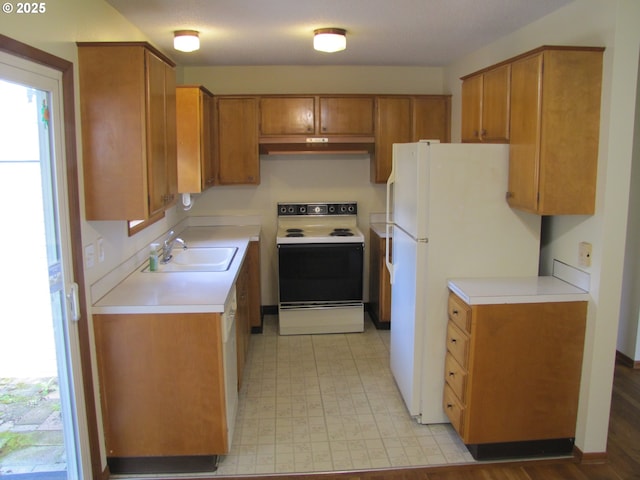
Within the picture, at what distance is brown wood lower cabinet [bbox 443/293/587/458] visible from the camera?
108 inches

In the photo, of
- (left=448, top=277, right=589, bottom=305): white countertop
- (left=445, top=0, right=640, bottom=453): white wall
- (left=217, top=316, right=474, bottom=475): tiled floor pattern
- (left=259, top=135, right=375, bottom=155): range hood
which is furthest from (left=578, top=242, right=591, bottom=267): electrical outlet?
(left=259, top=135, right=375, bottom=155): range hood

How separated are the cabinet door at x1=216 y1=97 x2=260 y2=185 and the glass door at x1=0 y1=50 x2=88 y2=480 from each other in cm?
248

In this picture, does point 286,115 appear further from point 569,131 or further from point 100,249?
point 569,131

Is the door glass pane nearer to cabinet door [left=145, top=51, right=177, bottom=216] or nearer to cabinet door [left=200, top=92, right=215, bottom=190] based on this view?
cabinet door [left=145, top=51, right=177, bottom=216]

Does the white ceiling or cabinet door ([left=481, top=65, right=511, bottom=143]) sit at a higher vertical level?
the white ceiling

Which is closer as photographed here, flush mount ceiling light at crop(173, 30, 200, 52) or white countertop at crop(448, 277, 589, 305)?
white countertop at crop(448, 277, 589, 305)

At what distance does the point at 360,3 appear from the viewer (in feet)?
9.32

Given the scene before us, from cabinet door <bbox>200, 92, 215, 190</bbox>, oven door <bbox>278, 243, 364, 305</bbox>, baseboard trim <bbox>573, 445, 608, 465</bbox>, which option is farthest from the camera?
oven door <bbox>278, 243, 364, 305</bbox>

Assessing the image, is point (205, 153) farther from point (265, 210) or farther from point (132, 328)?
point (132, 328)

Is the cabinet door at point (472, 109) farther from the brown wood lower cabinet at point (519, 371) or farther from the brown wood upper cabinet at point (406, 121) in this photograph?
the brown wood upper cabinet at point (406, 121)

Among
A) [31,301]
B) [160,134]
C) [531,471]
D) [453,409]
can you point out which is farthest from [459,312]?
[31,301]

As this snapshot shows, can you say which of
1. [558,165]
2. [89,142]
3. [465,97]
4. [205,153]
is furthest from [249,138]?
[558,165]

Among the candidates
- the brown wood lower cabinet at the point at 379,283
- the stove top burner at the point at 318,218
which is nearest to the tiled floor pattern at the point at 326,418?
the brown wood lower cabinet at the point at 379,283

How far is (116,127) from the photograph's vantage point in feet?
8.20
